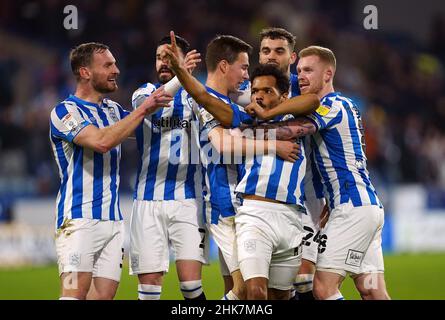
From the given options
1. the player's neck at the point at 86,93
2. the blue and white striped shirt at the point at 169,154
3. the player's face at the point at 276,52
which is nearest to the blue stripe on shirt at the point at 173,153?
the blue and white striped shirt at the point at 169,154

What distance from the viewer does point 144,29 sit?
17062 millimetres

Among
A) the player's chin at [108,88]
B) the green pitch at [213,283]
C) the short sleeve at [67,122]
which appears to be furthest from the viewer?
the green pitch at [213,283]

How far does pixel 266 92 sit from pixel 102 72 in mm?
1277

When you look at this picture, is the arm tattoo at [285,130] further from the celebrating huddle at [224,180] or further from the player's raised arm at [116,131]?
the player's raised arm at [116,131]

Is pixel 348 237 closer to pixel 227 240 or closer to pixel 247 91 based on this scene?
pixel 227 240

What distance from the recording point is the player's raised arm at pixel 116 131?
6.18 metres

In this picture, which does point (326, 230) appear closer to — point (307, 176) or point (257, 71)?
point (307, 176)

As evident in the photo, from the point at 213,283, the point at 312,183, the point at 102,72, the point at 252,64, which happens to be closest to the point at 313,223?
the point at 312,183

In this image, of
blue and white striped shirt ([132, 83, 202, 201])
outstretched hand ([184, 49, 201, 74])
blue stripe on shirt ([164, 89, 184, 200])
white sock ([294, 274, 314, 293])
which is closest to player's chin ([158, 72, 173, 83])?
blue and white striped shirt ([132, 83, 202, 201])

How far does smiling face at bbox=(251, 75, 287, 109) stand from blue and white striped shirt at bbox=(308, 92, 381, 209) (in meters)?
0.41

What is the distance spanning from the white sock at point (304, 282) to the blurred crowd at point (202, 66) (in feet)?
21.8

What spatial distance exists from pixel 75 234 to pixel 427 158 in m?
11.0

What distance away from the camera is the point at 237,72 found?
652cm
